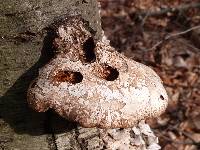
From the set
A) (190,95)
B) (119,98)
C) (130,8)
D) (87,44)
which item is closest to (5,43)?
(87,44)

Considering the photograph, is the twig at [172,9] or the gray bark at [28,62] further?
the twig at [172,9]

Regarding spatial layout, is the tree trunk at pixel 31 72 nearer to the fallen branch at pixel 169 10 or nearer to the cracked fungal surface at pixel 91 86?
the cracked fungal surface at pixel 91 86

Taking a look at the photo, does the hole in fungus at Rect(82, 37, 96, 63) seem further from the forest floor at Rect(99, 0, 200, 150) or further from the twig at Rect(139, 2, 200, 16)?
the twig at Rect(139, 2, 200, 16)

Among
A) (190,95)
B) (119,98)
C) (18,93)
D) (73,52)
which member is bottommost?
(190,95)

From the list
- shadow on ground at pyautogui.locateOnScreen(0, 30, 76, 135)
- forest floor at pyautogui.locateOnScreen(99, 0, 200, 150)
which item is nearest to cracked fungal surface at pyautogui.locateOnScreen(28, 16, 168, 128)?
shadow on ground at pyautogui.locateOnScreen(0, 30, 76, 135)

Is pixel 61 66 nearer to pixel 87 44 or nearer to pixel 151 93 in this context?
pixel 87 44

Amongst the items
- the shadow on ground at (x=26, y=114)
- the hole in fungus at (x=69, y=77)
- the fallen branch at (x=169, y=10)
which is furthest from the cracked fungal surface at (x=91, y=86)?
the fallen branch at (x=169, y=10)
